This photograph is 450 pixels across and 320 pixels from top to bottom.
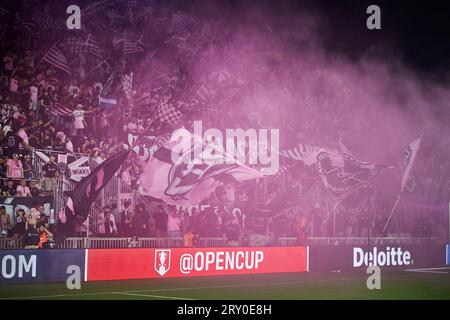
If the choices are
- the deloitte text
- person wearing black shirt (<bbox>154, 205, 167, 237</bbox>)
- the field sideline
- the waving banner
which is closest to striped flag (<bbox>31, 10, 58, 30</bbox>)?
the deloitte text

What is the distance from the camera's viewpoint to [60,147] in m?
18.9

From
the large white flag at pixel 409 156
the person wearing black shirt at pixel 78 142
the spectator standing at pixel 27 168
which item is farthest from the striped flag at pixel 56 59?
the large white flag at pixel 409 156

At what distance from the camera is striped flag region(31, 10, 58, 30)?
21719 millimetres

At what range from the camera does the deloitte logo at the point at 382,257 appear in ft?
77.4

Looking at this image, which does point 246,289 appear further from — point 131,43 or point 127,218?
point 131,43

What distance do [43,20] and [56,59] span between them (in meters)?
1.48

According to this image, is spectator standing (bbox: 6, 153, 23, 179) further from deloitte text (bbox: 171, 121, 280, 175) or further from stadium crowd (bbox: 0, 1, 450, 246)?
deloitte text (bbox: 171, 121, 280, 175)

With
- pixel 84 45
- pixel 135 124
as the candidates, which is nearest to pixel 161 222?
pixel 135 124

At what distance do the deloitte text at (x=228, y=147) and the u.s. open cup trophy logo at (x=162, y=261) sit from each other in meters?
3.01

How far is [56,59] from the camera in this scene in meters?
21.5

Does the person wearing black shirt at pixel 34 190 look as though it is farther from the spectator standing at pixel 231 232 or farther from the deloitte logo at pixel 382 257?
the deloitte logo at pixel 382 257

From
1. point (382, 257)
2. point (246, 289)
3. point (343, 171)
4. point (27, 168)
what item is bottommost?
point (246, 289)

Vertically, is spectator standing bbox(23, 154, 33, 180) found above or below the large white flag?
below

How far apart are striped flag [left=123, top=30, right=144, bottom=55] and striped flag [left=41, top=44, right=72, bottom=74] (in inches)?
102
